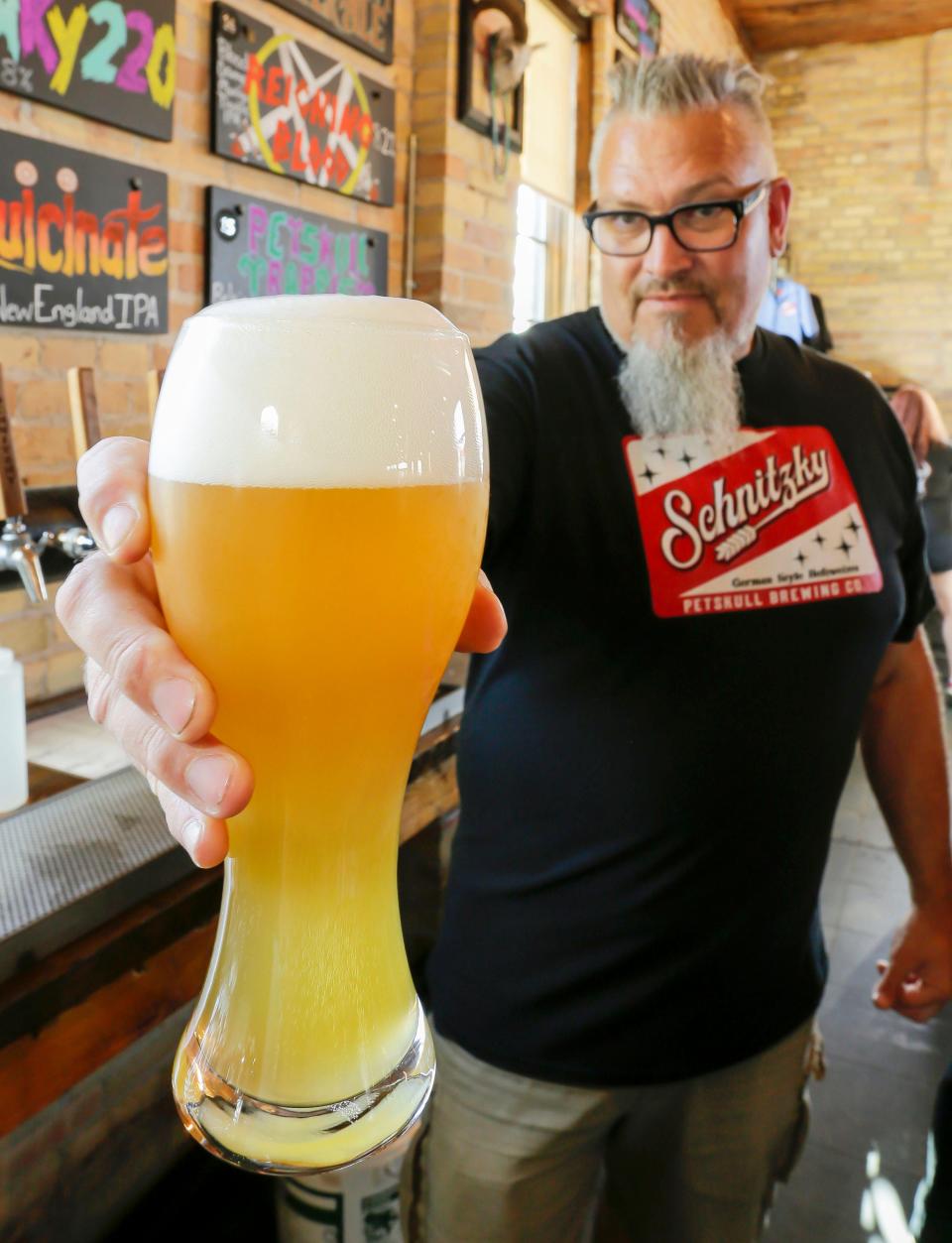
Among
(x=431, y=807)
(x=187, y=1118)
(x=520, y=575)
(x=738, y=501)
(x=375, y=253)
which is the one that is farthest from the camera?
(x=375, y=253)

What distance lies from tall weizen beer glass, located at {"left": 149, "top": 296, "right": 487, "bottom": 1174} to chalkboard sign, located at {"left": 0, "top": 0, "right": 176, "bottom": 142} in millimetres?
1853

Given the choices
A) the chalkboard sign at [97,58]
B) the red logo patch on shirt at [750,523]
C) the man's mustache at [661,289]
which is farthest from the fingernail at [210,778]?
the chalkboard sign at [97,58]

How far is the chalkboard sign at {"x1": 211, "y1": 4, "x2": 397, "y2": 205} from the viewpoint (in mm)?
2611

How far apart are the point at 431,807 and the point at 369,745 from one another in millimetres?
1581

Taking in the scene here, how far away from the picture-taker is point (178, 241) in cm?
257

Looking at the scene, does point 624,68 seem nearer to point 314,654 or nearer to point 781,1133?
point 314,654

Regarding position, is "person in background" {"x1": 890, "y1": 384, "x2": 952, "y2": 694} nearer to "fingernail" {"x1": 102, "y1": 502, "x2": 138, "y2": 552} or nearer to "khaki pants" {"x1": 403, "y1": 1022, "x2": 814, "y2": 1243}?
"khaki pants" {"x1": 403, "y1": 1022, "x2": 814, "y2": 1243}

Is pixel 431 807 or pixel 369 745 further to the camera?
pixel 431 807

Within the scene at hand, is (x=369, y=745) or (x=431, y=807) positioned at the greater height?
(x=369, y=745)

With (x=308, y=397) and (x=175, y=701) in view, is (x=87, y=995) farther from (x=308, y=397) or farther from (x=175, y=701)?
(x=308, y=397)

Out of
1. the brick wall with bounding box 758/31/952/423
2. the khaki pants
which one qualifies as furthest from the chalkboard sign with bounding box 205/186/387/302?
the brick wall with bounding box 758/31/952/423

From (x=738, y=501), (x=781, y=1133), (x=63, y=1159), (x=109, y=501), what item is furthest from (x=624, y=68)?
(x=63, y=1159)

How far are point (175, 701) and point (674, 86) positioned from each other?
4.72 feet

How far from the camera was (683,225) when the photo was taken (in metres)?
1.62
